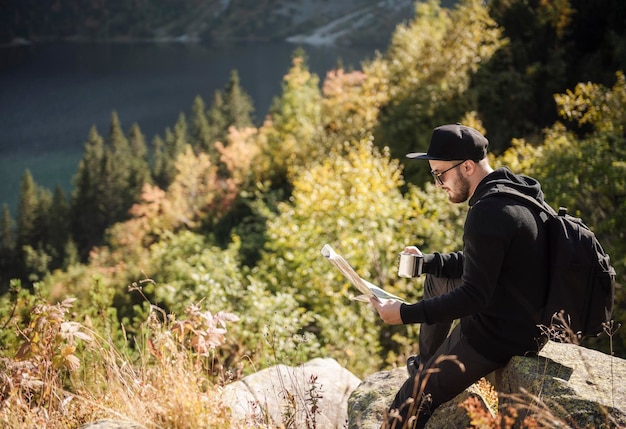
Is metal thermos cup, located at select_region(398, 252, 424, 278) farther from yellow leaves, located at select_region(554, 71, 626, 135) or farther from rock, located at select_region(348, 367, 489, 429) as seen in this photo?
yellow leaves, located at select_region(554, 71, 626, 135)

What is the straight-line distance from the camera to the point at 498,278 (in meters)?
2.86

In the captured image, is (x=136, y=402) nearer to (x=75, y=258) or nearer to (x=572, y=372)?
(x=572, y=372)

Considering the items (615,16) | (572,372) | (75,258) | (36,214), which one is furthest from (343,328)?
(36,214)

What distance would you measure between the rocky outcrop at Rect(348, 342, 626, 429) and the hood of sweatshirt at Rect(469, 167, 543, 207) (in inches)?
32.3

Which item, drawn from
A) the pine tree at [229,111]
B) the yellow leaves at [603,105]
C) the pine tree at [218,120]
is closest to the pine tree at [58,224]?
the pine tree at [218,120]

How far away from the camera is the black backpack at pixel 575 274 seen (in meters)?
2.78

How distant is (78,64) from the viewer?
14538 cm

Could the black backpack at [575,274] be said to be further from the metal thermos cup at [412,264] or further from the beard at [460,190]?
the metal thermos cup at [412,264]

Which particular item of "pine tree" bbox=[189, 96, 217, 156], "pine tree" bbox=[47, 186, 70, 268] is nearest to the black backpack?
"pine tree" bbox=[47, 186, 70, 268]

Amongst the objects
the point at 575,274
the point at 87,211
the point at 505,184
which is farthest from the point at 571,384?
the point at 87,211

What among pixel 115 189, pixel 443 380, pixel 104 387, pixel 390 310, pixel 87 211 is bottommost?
pixel 87 211

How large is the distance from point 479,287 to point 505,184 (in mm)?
542

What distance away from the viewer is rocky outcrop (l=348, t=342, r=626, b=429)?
270 cm

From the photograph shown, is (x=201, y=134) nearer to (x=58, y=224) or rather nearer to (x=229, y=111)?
(x=229, y=111)
